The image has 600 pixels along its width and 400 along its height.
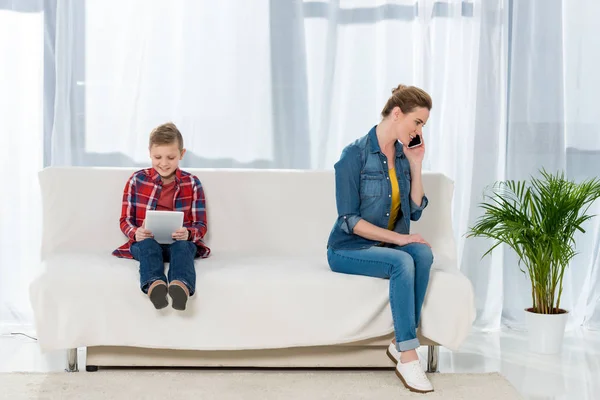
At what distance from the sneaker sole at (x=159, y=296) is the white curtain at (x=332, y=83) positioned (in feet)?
4.30

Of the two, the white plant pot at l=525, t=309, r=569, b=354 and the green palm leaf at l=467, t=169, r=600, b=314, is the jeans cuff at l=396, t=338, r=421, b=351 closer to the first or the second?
the green palm leaf at l=467, t=169, r=600, b=314

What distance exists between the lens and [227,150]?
4.07 m

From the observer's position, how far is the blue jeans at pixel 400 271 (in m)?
2.87

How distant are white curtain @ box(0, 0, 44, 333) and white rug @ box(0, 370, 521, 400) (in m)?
1.08

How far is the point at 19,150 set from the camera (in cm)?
397

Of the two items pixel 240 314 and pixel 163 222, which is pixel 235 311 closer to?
pixel 240 314

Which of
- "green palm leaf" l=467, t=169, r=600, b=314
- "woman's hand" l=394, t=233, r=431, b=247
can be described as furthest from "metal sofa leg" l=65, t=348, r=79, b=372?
"green palm leaf" l=467, t=169, r=600, b=314

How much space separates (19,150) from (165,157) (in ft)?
3.70

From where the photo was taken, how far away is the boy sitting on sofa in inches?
115

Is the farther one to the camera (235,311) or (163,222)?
(163,222)

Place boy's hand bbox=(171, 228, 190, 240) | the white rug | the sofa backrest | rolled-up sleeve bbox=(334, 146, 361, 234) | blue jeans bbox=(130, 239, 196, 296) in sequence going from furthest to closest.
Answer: the sofa backrest < boy's hand bbox=(171, 228, 190, 240) < rolled-up sleeve bbox=(334, 146, 361, 234) < blue jeans bbox=(130, 239, 196, 296) < the white rug

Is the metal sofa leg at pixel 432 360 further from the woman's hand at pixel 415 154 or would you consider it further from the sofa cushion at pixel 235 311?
the woman's hand at pixel 415 154

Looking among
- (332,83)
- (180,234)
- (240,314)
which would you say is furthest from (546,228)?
(180,234)

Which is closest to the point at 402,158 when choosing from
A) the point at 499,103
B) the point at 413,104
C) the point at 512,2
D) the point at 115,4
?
the point at 413,104
